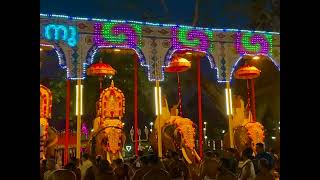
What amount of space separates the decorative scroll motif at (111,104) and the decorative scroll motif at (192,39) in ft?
5.22

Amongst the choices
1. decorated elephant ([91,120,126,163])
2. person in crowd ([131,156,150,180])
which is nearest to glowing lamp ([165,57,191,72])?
decorated elephant ([91,120,126,163])

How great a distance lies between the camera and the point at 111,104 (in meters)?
8.86

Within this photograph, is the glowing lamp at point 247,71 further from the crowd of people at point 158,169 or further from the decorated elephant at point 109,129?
the crowd of people at point 158,169

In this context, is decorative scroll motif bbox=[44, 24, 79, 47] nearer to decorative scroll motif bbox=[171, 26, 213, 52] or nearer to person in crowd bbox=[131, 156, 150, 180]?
decorative scroll motif bbox=[171, 26, 213, 52]

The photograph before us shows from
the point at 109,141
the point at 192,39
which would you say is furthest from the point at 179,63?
the point at 109,141

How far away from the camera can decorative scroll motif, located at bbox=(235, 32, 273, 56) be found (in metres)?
8.86

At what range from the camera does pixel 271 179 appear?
4176 millimetres

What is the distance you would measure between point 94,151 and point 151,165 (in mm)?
3239

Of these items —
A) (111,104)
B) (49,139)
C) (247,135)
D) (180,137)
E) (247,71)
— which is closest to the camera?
(49,139)

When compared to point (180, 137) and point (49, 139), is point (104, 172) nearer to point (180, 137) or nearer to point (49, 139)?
point (49, 139)

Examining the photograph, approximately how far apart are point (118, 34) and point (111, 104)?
1630 millimetres
